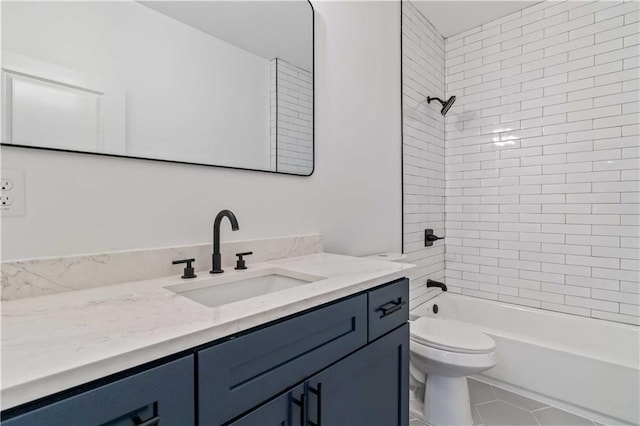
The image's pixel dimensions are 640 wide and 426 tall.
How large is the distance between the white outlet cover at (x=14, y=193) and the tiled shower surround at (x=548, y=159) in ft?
8.12

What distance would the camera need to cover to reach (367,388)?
3.39ft

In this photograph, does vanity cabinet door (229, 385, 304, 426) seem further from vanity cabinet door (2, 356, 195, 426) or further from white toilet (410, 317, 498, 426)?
white toilet (410, 317, 498, 426)

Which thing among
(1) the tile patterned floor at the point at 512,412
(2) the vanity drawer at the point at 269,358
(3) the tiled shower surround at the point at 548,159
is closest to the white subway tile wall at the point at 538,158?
(3) the tiled shower surround at the point at 548,159

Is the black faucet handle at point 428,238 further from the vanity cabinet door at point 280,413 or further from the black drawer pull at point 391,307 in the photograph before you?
the vanity cabinet door at point 280,413

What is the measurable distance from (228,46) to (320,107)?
0.53 metres

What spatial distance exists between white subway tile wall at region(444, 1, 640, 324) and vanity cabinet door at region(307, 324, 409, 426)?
1.24 m

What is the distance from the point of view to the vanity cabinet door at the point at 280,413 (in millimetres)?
699

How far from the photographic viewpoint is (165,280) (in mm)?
1005

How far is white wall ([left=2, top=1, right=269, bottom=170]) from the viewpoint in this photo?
89 cm

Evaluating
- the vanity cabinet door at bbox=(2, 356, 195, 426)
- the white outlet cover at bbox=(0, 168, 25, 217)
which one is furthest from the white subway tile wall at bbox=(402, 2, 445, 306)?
the white outlet cover at bbox=(0, 168, 25, 217)

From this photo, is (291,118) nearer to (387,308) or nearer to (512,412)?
(387,308)

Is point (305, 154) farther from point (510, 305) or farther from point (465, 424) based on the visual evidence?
point (510, 305)

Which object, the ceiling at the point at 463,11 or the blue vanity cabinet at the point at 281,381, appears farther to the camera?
the ceiling at the point at 463,11

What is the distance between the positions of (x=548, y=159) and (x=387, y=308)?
201 cm
